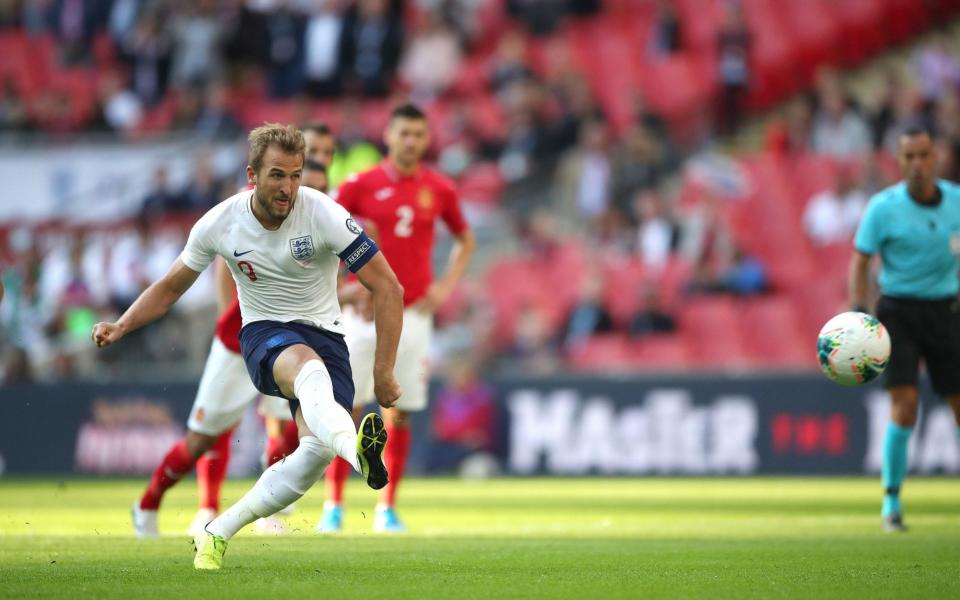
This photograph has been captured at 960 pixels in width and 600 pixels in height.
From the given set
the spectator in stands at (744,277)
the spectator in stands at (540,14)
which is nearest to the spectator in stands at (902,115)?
the spectator in stands at (744,277)

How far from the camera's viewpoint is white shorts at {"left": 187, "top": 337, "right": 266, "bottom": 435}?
10.5 metres

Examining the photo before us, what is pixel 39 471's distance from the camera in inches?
826

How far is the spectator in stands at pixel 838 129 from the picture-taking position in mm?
22344

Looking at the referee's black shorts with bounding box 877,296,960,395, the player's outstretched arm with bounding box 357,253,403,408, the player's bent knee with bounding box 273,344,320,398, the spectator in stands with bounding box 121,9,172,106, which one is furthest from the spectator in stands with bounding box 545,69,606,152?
the player's bent knee with bounding box 273,344,320,398

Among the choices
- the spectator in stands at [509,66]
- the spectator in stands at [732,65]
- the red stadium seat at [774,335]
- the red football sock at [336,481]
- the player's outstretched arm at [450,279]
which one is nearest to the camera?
the red football sock at [336,481]

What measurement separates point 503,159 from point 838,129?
522cm

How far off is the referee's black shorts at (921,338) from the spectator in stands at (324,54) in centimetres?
1785

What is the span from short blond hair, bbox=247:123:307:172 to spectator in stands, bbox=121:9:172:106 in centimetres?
2200

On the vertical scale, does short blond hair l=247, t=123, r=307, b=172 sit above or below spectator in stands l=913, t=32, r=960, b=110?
below

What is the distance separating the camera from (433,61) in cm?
2683

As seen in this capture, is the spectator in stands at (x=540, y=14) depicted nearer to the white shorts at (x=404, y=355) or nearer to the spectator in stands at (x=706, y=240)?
the spectator in stands at (x=706, y=240)

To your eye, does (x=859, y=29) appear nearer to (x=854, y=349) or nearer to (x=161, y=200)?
(x=161, y=200)

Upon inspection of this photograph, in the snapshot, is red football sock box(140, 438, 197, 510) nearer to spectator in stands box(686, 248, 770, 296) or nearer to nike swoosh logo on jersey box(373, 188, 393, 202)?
nike swoosh logo on jersey box(373, 188, 393, 202)

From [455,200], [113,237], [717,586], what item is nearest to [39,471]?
[113,237]
